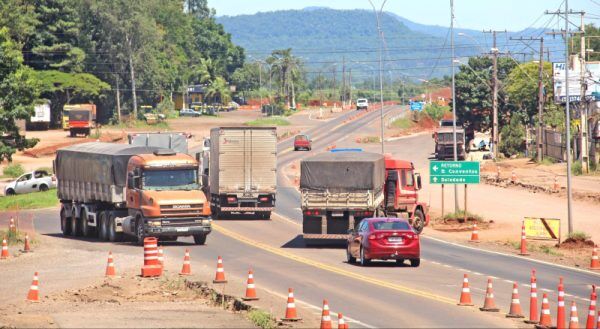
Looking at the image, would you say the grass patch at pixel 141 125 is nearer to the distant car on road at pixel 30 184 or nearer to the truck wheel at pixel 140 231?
the distant car on road at pixel 30 184

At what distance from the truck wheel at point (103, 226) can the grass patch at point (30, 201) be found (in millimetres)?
19840

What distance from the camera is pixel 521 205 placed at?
224ft

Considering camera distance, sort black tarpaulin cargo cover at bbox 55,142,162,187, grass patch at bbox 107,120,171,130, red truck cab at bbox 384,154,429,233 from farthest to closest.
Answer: grass patch at bbox 107,120,171,130
red truck cab at bbox 384,154,429,233
black tarpaulin cargo cover at bbox 55,142,162,187

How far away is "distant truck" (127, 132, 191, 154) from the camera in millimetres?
57625

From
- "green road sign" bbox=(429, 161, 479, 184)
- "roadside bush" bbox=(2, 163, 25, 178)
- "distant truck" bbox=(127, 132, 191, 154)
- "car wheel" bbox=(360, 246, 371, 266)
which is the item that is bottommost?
"roadside bush" bbox=(2, 163, 25, 178)

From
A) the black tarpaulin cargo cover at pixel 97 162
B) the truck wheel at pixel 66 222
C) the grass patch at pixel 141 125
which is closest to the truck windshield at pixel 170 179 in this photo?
the black tarpaulin cargo cover at pixel 97 162

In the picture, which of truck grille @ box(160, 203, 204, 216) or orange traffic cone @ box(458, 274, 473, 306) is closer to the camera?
orange traffic cone @ box(458, 274, 473, 306)

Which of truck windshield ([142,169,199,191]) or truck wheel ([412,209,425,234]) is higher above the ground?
truck windshield ([142,169,199,191])

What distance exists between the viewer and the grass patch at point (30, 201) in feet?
221

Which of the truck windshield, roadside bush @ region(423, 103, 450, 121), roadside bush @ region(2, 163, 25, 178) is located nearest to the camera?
the truck windshield

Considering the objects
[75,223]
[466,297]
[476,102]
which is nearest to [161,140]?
[75,223]

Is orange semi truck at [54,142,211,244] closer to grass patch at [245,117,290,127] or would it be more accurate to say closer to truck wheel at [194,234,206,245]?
truck wheel at [194,234,206,245]

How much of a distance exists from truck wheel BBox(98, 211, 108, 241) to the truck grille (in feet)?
17.8

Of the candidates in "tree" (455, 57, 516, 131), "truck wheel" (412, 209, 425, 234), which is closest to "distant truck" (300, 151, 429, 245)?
"truck wheel" (412, 209, 425, 234)
